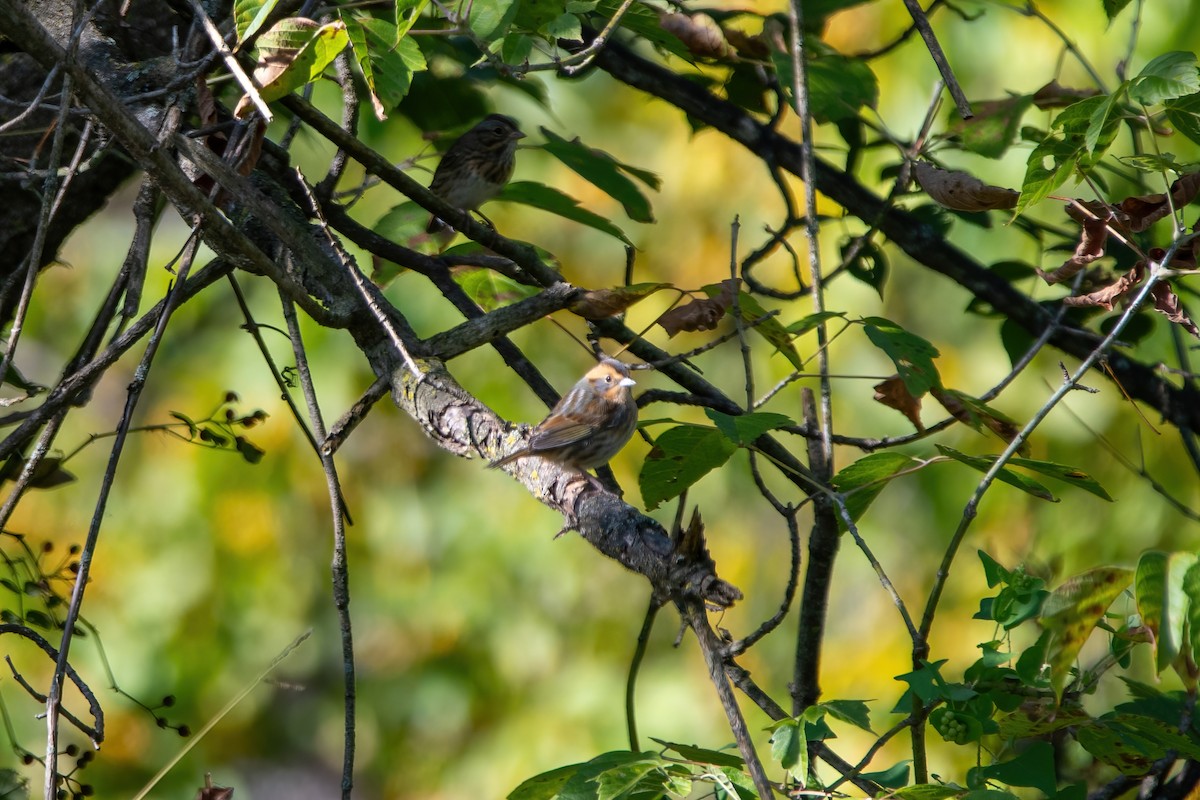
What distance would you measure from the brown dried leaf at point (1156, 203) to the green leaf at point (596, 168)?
1.12 meters

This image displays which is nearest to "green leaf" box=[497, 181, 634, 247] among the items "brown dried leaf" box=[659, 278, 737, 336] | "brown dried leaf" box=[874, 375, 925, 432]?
"brown dried leaf" box=[659, 278, 737, 336]

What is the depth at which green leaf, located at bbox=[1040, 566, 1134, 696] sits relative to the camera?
1.40 meters

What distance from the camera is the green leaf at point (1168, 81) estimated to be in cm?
148

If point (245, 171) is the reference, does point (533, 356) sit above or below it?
above

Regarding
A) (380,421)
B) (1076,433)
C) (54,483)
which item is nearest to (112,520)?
(380,421)

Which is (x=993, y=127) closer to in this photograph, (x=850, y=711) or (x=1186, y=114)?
(x=1186, y=114)

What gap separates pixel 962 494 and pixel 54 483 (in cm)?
344

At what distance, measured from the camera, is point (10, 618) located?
2.07 metres

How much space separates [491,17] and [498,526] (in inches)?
148

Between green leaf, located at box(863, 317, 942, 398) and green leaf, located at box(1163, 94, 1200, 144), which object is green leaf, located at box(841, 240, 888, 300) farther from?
green leaf, located at box(1163, 94, 1200, 144)

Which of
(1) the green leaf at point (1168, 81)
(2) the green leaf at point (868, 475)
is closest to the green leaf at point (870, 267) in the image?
(2) the green leaf at point (868, 475)

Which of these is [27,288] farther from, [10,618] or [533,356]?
[533,356]

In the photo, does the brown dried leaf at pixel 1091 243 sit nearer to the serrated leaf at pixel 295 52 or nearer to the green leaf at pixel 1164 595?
the green leaf at pixel 1164 595

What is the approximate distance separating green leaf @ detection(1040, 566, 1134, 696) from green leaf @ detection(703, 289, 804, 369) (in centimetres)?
59
